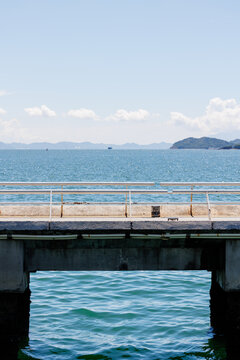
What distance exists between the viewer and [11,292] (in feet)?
33.6

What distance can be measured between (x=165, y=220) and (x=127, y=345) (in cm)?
379

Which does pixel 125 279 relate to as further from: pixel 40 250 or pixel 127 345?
pixel 40 250

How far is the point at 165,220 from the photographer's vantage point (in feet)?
35.0

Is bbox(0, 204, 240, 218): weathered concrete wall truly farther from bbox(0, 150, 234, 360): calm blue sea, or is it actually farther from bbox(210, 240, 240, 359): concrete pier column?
bbox(0, 150, 234, 360): calm blue sea

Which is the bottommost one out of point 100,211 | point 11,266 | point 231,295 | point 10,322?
point 10,322

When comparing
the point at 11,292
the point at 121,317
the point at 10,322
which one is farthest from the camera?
the point at 121,317

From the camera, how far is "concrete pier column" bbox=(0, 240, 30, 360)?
→ 10141mm

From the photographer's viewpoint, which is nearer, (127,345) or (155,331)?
(127,345)

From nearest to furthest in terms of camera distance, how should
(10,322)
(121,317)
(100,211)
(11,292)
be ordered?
1. (11,292)
2. (10,322)
3. (100,211)
4. (121,317)

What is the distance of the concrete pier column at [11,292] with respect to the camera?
1014cm

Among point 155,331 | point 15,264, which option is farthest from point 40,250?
point 155,331

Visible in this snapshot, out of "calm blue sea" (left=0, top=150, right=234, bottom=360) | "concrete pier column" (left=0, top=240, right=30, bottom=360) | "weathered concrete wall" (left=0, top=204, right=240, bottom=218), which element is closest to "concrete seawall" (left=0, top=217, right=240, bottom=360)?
"concrete pier column" (left=0, top=240, right=30, bottom=360)

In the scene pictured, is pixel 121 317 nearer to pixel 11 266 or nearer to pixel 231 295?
pixel 231 295

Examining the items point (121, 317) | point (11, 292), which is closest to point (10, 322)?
point (11, 292)
